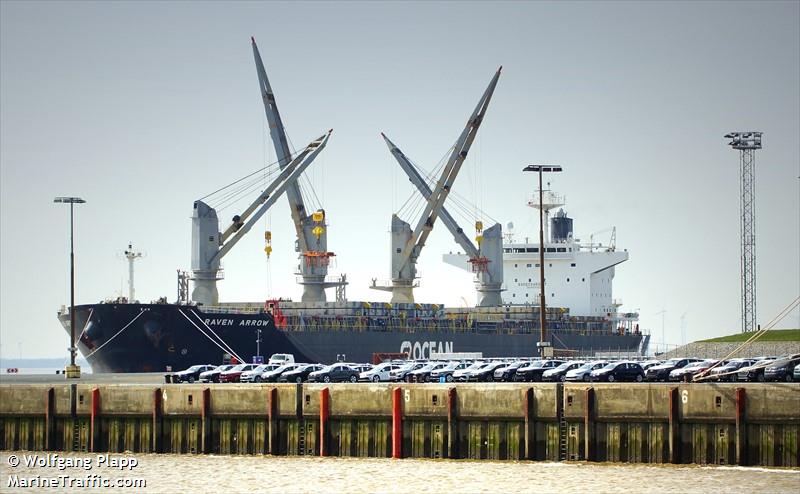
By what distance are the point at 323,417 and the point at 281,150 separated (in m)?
57.8

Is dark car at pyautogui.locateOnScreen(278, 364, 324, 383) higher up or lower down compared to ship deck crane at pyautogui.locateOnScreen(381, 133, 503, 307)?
lower down

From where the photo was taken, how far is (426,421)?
113ft

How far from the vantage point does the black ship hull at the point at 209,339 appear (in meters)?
77.9

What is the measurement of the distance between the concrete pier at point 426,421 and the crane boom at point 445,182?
175ft

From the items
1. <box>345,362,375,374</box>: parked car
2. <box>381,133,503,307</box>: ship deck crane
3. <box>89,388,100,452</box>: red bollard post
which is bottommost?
<box>89,388,100,452</box>: red bollard post

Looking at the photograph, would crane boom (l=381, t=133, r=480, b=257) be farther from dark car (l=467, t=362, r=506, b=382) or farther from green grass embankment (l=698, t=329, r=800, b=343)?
dark car (l=467, t=362, r=506, b=382)

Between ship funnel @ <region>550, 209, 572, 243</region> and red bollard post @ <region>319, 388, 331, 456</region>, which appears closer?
red bollard post @ <region>319, 388, 331, 456</region>

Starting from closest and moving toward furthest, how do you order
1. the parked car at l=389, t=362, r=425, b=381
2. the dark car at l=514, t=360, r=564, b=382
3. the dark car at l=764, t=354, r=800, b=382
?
the dark car at l=764, t=354, r=800, b=382 < the dark car at l=514, t=360, r=564, b=382 < the parked car at l=389, t=362, r=425, b=381

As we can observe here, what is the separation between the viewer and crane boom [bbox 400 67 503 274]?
302 ft

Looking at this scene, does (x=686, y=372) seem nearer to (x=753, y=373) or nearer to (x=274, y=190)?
(x=753, y=373)

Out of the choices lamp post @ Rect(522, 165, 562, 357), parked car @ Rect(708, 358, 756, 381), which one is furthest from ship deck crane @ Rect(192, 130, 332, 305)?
parked car @ Rect(708, 358, 756, 381)

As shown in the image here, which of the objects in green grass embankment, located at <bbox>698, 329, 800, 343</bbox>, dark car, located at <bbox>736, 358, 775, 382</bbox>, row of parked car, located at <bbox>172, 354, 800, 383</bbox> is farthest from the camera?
green grass embankment, located at <bbox>698, 329, 800, 343</bbox>

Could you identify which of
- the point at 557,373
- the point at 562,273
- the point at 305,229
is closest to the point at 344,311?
the point at 305,229

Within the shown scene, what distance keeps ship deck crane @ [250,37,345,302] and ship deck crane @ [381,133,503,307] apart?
8647 mm
